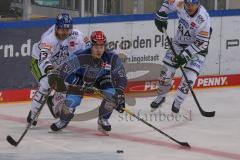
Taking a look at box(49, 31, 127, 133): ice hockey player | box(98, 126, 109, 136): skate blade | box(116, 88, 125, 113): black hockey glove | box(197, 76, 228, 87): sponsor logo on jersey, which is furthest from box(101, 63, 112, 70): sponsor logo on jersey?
box(197, 76, 228, 87): sponsor logo on jersey

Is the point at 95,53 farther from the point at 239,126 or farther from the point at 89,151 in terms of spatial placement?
the point at 239,126

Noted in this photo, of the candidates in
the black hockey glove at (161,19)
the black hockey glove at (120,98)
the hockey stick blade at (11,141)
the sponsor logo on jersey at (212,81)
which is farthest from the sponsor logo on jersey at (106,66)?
the sponsor logo on jersey at (212,81)

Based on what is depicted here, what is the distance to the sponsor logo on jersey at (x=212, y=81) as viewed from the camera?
12.1 m

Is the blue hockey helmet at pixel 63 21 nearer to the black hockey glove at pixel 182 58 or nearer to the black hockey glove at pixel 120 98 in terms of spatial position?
the black hockey glove at pixel 120 98

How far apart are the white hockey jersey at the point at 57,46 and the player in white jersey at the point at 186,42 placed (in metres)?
1.77

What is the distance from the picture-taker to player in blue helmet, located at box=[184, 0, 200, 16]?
372 inches

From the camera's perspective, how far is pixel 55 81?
7.76 meters

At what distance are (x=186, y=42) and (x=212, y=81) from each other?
2474mm

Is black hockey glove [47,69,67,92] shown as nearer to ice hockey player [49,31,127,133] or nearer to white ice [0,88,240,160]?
ice hockey player [49,31,127,133]

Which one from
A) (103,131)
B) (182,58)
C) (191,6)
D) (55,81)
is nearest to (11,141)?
(55,81)

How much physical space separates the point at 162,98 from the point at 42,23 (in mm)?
2020

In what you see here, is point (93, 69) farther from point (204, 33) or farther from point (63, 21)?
point (204, 33)

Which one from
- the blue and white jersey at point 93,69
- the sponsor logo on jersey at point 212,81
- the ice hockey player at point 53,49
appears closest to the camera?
the blue and white jersey at point 93,69

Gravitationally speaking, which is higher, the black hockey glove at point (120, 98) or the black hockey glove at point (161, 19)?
the black hockey glove at point (161, 19)
